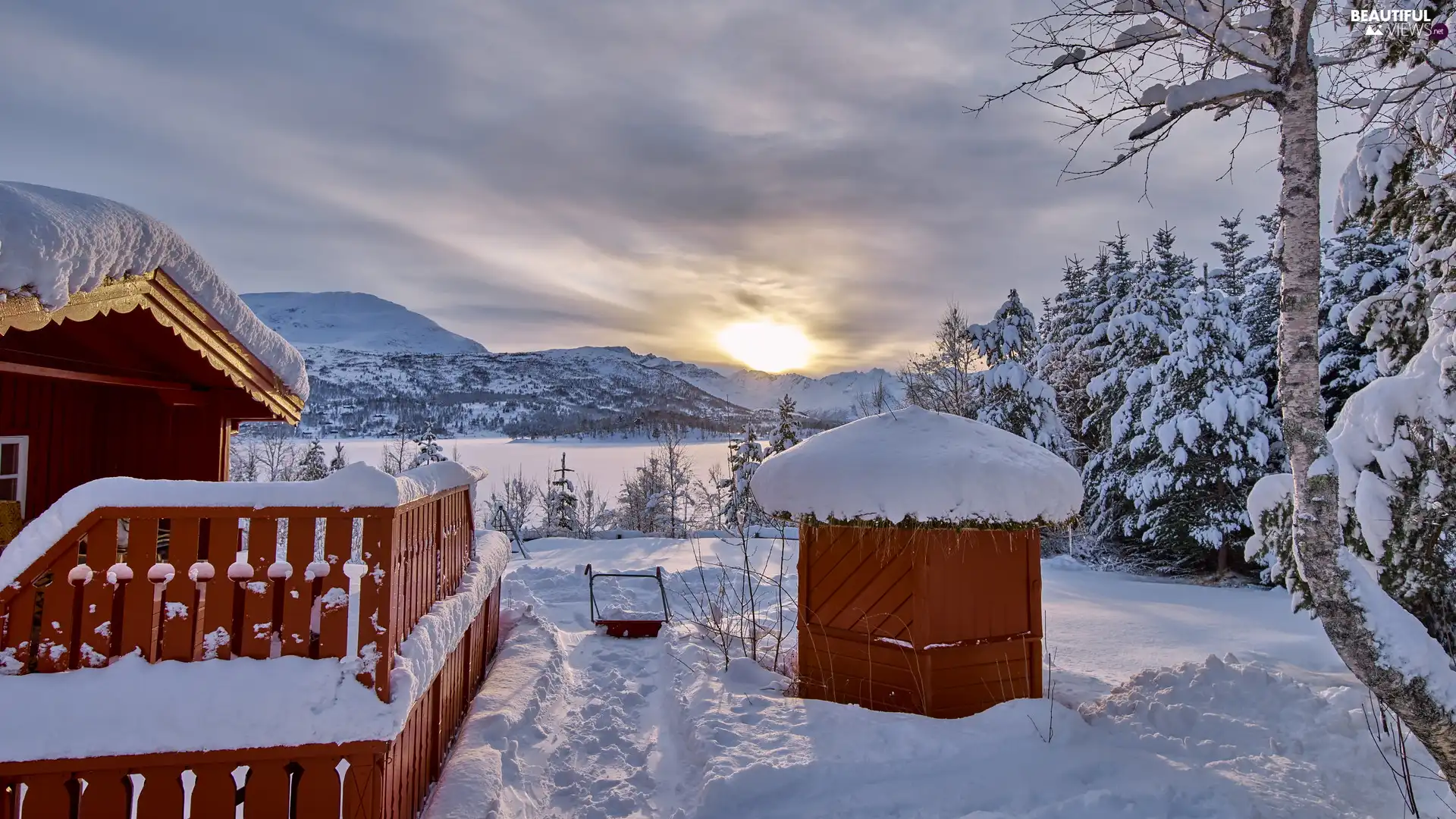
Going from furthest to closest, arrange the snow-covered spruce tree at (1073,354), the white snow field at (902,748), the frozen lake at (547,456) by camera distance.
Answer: the frozen lake at (547,456), the snow-covered spruce tree at (1073,354), the white snow field at (902,748)

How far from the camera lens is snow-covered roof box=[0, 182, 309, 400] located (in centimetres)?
262

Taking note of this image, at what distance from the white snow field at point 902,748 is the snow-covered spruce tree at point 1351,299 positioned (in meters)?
9.81

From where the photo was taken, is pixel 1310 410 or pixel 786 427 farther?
pixel 786 427

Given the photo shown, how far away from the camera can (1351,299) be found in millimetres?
14062

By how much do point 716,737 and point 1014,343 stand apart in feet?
52.7

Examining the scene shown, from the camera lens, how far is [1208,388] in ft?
50.2

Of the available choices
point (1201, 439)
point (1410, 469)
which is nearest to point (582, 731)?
point (1410, 469)

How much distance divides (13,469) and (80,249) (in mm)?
3126

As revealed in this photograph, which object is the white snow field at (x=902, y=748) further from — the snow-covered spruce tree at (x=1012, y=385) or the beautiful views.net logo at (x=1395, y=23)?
the snow-covered spruce tree at (x=1012, y=385)

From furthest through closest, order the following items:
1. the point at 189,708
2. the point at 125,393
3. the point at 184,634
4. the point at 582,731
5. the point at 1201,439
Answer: the point at 1201,439 < the point at 125,393 < the point at 582,731 < the point at 184,634 < the point at 189,708

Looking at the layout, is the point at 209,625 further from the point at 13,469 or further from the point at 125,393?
the point at 125,393

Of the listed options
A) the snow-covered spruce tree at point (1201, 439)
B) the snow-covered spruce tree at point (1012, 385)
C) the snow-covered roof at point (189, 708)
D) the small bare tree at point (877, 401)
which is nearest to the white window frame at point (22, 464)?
the snow-covered roof at point (189, 708)

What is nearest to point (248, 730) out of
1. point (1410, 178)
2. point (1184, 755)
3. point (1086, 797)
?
point (1086, 797)

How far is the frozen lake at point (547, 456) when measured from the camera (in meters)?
53.8
